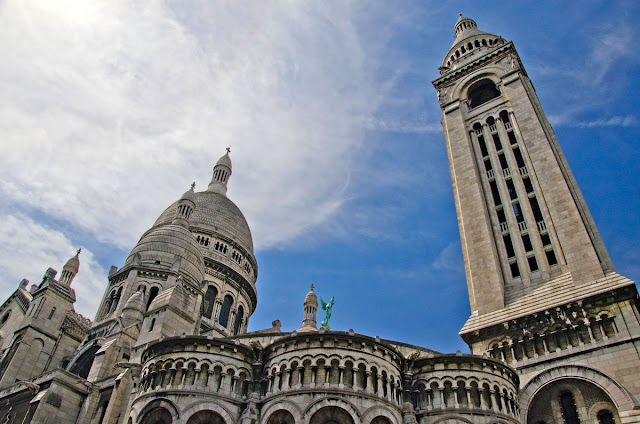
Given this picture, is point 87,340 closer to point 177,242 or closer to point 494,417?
point 177,242

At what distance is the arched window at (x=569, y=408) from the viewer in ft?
82.8

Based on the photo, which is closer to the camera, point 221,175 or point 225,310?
point 225,310

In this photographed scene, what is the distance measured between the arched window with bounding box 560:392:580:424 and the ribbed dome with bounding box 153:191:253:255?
4214 centimetres

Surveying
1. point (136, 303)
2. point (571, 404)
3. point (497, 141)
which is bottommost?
point (571, 404)

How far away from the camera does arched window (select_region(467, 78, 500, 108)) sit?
45719 mm

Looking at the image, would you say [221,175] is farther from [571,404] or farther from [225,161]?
[571,404]

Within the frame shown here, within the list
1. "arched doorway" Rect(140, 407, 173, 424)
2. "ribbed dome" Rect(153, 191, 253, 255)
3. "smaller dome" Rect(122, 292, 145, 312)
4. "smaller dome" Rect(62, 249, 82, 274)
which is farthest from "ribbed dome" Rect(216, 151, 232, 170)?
"arched doorway" Rect(140, 407, 173, 424)

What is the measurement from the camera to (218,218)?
62344 mm

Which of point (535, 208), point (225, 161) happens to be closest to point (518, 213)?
point (535, 208)

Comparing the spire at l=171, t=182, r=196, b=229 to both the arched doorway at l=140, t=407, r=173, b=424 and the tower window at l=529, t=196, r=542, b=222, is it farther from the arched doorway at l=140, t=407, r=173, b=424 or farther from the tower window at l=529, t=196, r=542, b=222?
the tower window at l=529, t=196, r=542, b=222

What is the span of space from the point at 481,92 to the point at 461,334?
24778 millimetres

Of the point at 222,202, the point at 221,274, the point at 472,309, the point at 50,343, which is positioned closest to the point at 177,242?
the point at 221,274

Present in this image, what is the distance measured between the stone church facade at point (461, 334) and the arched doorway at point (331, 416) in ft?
0.14

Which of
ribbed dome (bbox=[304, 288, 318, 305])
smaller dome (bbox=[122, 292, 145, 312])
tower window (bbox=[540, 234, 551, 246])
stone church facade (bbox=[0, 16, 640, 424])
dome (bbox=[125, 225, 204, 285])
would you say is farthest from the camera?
dome (bbox=[125, 225, 204, 285])
